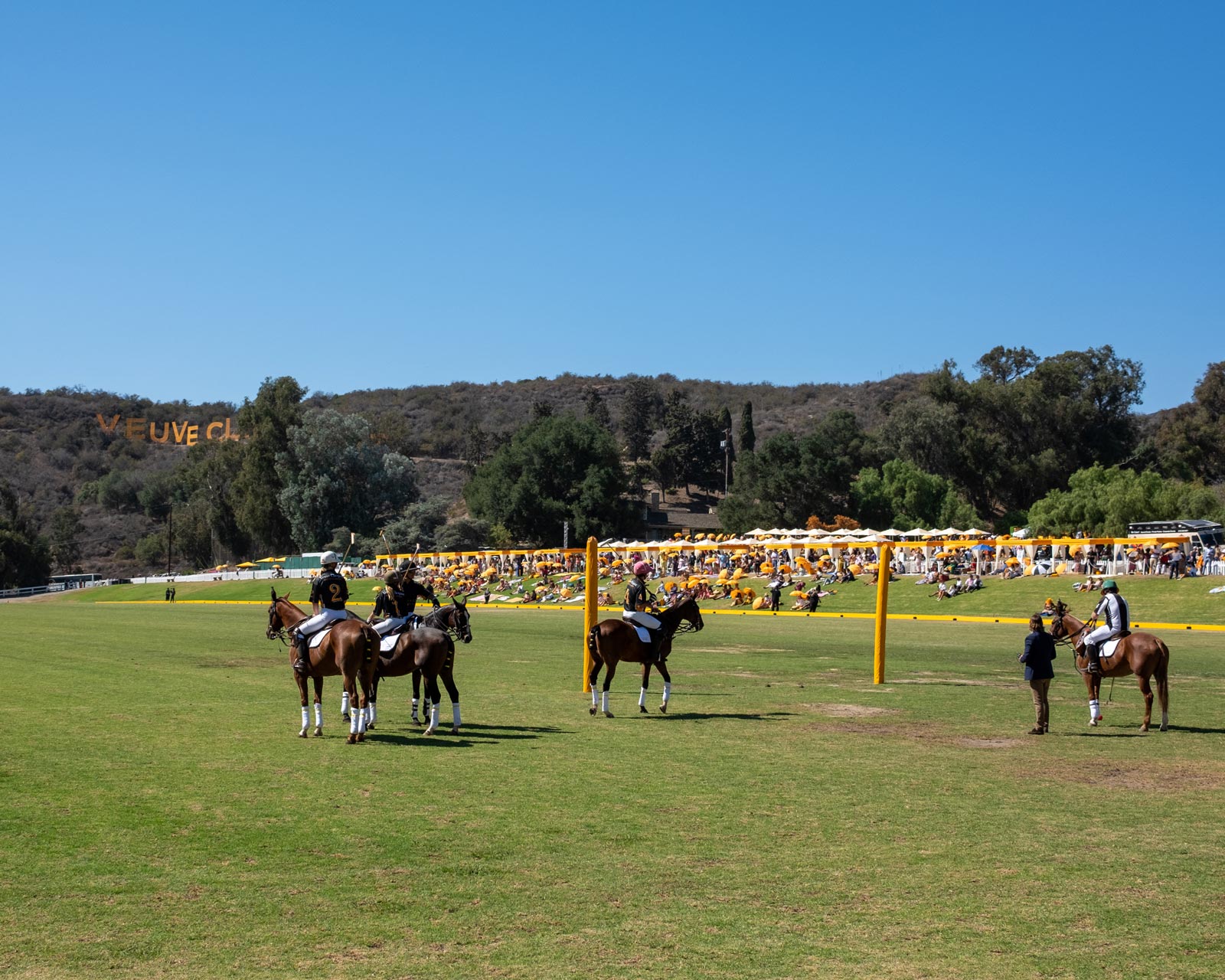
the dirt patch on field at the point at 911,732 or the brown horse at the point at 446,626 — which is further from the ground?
the brown horse at the point at 446,626

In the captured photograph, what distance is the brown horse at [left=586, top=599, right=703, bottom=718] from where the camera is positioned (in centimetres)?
1856

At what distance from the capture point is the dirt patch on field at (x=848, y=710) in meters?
19.1

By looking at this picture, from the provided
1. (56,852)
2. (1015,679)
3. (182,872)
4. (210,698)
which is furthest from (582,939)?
(1015,679)

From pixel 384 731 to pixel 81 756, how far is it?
13.5 feet

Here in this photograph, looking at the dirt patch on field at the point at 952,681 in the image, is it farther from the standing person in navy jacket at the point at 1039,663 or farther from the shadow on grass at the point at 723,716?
the standing person in navy jacket at the point at 1039,663

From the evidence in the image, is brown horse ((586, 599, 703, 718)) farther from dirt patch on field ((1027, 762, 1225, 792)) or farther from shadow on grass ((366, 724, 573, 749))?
dirt patch on field ((1027, 762, 1225, 792))

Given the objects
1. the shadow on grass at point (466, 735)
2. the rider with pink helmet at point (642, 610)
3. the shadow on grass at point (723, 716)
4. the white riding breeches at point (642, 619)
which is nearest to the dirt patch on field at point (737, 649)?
the shadow on grass at point (723, 716)

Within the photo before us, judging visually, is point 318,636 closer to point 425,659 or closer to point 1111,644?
point 425,659

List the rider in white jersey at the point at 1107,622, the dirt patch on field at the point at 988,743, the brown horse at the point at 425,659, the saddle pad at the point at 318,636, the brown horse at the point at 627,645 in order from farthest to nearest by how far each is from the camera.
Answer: the brown horse at the point at 627,645 → the rider in white jersey at the point at 1107,622 → the brown horse at the point at 425,659 → the dirt patch on field at the point at 988,743 → the saddle pad at the point at 318,636

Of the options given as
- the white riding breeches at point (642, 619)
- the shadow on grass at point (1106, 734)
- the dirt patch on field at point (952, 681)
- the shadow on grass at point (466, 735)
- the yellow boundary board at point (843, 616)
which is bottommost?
the yellow boundary board at point (843, 616)

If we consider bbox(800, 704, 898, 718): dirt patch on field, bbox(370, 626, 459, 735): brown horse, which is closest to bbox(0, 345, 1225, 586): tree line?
bbox(800, 704, 898, 718): dirt patch on field

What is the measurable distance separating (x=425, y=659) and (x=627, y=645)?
12.4ft

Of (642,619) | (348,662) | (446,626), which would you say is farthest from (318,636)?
(642,619)

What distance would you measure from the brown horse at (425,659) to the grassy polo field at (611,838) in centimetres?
56
